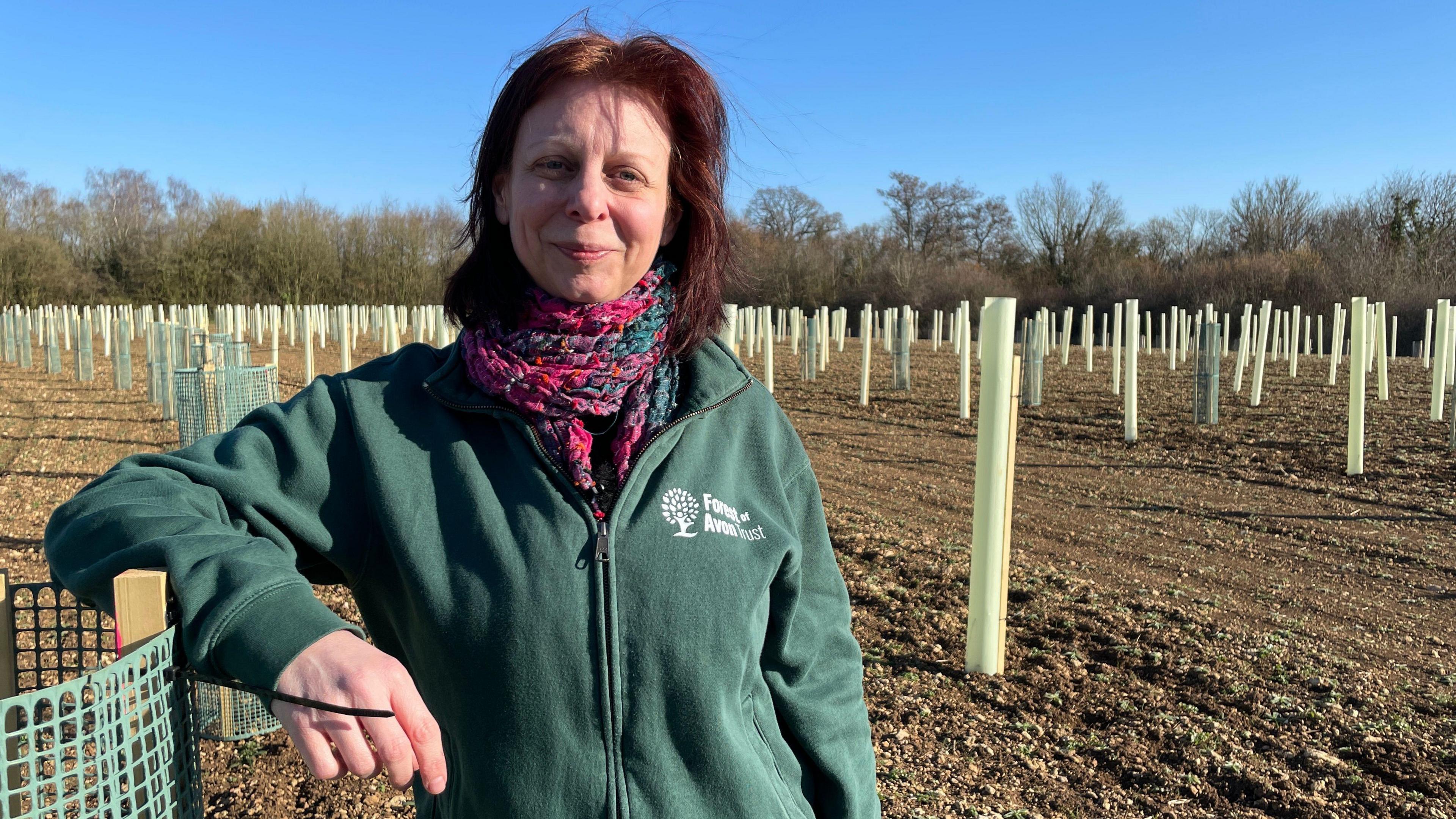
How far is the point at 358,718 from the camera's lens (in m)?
0.94

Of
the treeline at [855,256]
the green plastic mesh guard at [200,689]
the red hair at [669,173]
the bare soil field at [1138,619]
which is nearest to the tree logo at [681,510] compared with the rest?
the red hair at [669,173]

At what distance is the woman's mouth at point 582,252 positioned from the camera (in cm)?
141

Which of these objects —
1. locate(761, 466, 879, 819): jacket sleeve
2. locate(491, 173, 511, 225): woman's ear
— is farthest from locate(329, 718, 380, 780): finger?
locate(491, 173, 511, 225): woman's ear

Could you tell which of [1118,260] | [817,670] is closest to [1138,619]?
[817,670]

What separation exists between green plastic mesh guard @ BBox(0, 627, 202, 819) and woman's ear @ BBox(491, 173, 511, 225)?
2.49ft

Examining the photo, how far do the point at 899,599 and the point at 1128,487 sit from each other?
4715 millimetres

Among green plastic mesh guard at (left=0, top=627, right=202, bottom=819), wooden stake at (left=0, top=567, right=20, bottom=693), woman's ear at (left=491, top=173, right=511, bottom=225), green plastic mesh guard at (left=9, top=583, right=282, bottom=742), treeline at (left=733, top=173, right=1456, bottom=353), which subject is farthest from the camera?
treeline at (left=733, top=173, right=1456, bottom=353)

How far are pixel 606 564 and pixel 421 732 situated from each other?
0.38 metres

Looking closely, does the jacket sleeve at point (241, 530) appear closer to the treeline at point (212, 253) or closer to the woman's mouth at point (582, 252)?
the woman's mouth at point (582, 252)

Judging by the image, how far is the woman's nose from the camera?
136 cm

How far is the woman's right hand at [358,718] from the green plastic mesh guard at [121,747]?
17 cm

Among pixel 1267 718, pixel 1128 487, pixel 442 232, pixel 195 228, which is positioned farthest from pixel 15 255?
pixel 1267 718

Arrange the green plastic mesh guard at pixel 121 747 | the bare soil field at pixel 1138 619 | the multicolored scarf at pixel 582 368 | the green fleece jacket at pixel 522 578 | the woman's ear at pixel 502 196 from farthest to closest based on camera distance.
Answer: the bare soil field at pixel 1138 619
the woman's ear at pixel 502 196
the multicolored scarf at pixel 582 368
the green fleece jacket at pixel 522 578
the green plastic mesh guard at pixel 121 747

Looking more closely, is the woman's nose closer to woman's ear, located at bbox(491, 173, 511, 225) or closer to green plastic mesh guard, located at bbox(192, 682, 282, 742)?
woman's ear, located at bbox(491, 173, 511, 225)
